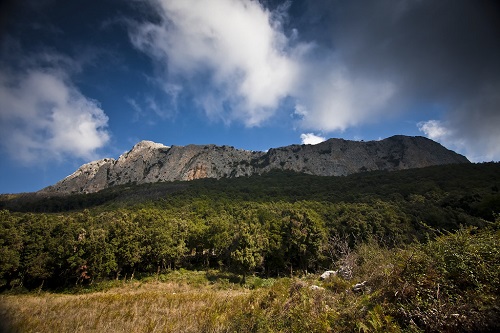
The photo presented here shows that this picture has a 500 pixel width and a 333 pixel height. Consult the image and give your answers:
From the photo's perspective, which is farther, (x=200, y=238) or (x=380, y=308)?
(x=200, y=238)

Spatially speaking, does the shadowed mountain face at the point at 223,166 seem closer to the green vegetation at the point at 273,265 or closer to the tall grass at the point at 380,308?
the green vegetation at the point at 273,265

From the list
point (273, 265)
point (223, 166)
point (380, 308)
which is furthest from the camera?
point (223, 166)

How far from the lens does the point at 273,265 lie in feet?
149

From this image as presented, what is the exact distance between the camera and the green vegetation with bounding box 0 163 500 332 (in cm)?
560

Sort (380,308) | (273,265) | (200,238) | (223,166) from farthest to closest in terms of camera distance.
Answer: (223,166), (200,238), (273,265), (380,308)

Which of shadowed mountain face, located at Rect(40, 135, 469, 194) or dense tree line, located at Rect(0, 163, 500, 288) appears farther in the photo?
shadowed mountain face, located at Rect(40, 135, 469, 194)

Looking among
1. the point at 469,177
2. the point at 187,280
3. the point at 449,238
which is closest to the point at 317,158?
the point at 469,177

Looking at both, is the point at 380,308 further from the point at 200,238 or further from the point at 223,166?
the point at 223,166

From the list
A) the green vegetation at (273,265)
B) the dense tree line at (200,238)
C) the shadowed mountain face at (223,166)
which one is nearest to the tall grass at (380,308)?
the green vegetation at (273,265)

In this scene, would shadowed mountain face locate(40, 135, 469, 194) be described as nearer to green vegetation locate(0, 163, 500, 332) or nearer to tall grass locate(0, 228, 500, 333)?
green vegetation locate(0, 163, 500, 332)

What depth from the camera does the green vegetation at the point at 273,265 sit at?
560 centimetres

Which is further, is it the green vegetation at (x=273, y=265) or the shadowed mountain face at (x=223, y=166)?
the shadowed mountain face at (x=223, y=166)

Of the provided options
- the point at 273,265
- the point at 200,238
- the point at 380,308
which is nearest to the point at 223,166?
the point at 200,238

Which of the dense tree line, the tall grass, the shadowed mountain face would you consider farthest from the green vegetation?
the shadowed mountain face
